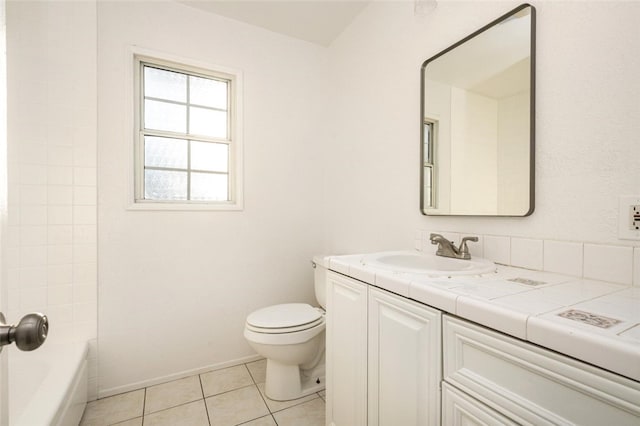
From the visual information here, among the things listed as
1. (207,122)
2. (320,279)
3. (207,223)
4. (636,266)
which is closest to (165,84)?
(207,122)

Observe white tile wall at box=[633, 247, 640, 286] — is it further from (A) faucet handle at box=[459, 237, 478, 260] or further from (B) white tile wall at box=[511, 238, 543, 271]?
(A) faucet handle at box=[459, 237, 478, 260]

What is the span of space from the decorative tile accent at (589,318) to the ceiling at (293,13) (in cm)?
213

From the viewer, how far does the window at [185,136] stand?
1993mm

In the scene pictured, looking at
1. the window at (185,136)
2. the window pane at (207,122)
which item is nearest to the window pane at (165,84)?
the window at (185,136)

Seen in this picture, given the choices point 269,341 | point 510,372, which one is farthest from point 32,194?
point 510,372

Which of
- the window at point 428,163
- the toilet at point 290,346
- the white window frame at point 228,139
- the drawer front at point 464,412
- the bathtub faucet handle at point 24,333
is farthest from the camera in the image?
the white window frame at point 228,139

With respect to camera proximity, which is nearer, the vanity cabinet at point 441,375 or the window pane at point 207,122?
the vanity cabinet at point 441,375

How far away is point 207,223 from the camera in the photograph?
2.06 metres

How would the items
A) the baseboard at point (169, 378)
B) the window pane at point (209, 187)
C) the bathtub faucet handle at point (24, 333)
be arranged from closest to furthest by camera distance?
1. the bathtub faucet handle at point (24, 333)
2. the baseboard at point (169, 378)
3. the window pane at point (209, 187)

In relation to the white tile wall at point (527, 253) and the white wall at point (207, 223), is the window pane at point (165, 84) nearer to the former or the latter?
the white wall at point (207, 223)

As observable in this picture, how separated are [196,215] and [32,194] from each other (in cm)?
85

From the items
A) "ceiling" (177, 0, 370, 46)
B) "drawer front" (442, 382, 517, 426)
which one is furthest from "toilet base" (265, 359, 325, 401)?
"ceiling" (177, 0, 370, 46)

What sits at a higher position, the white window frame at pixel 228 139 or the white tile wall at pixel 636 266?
the white window frame at pixel 228 139

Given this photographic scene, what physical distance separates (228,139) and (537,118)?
74.9 inches
